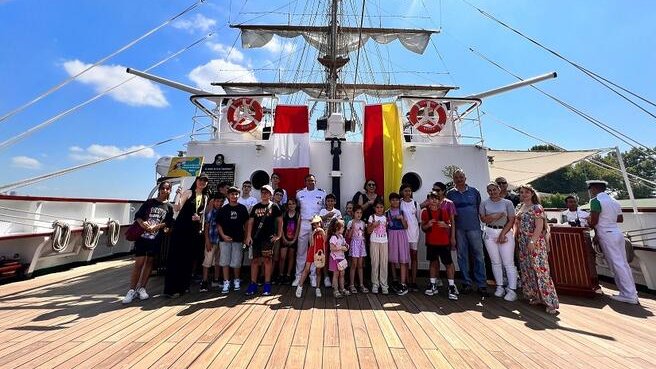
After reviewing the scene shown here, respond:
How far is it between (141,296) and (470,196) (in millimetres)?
5238

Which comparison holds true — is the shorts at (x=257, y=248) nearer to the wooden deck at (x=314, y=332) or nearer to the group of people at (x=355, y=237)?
the group of people at (x=355, y=237)

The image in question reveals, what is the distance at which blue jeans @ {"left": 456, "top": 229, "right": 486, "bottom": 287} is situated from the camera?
4785mm

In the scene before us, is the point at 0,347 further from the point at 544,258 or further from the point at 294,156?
the point at 544,258

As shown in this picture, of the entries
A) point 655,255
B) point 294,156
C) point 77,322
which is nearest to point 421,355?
point 77,322

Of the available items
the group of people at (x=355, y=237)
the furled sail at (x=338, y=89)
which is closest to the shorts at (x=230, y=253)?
the group of people at (x=355, y=237)

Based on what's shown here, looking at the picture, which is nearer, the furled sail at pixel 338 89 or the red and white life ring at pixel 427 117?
the red and white life ring at pixel 427 117

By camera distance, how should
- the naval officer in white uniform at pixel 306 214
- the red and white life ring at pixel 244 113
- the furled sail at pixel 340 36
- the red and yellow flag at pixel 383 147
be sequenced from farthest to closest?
1. the furled sail at pixel 340 36
2. the red and white life ring at pixel 244 113
3. the red and yellow flag at pixel 383 147
4. the naval officer in white uniform at pixel 306 214

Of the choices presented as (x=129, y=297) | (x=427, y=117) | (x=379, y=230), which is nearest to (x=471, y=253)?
(x=379, y=230)

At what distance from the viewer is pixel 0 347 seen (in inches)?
111

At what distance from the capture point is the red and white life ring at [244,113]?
22.0 ft

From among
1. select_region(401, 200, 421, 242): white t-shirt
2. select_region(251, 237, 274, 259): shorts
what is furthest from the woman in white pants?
select_region(251, 237, 274, 259): shorts

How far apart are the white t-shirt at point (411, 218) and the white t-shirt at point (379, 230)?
43 cm

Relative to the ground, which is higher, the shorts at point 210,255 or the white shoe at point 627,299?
the shorts at point 210,255

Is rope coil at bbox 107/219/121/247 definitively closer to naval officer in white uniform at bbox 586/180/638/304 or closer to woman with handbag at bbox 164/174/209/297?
woman with handbag at bbox 164/174/209/297
